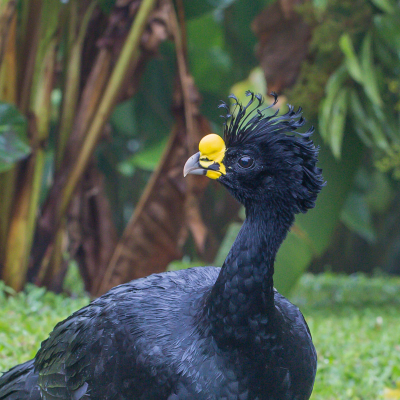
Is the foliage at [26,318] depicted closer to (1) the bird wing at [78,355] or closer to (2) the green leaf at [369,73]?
(1) the bird wing at [78,355]

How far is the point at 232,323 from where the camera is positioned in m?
1.90

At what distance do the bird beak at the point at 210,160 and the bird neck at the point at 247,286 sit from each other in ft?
0.68

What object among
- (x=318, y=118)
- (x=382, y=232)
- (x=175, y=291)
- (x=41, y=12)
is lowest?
(x=382, y=232)

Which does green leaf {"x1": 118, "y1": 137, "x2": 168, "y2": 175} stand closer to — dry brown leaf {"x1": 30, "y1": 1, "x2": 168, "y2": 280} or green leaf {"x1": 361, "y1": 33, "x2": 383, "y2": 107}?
dry brown leaf {"x1": 30, "y1": 1, "x2": 168, "y2": 280}

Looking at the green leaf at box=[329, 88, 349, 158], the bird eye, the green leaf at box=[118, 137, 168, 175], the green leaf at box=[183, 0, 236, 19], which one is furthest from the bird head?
the green leaf at box=[118, 137, 168, 175]

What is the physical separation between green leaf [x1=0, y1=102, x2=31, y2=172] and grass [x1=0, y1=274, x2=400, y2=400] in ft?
3.08

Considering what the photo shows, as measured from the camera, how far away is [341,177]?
5.18 metres

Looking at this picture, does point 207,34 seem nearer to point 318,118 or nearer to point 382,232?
point 318,118

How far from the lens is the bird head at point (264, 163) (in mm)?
1970

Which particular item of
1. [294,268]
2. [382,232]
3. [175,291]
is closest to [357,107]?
[294,268]

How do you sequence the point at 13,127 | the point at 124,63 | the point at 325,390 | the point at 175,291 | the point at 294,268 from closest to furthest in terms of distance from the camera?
the point at 175,291, the point at 325,390, the point at 13,127, the point at 124,63, the point at 294,268

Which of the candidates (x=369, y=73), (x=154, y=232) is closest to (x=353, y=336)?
(x=154, y=232)

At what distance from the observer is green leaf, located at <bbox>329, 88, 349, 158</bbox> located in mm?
4562

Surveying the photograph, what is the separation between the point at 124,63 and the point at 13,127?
1.00 m
